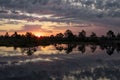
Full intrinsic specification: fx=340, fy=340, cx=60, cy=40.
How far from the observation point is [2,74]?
3997cm

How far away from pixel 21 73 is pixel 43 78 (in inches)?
199

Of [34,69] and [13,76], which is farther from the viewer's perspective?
[34,69]

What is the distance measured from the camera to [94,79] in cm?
3691

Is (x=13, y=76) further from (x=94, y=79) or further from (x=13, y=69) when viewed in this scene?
(x=94, y=79)

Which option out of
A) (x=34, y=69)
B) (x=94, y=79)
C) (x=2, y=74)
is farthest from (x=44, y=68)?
(x=94, y=79)

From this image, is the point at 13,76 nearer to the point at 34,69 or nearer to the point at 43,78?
the point at 43,78

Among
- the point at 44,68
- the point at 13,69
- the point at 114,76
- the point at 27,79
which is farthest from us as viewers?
the point at 44,68

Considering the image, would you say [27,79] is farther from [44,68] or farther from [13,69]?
[44,68]

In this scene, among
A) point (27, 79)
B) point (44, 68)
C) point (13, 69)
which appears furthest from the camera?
point (44, 68)

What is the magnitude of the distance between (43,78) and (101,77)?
655 centimetres

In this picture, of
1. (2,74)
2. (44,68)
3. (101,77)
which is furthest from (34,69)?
(101,77)

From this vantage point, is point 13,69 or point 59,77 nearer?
point 59,77

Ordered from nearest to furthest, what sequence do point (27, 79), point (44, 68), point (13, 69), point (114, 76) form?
1. point (27, 79)
2. point (114, 76)
3. point (13, 69)
4. point (44, 68)

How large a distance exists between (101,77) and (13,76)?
32.8 ft
